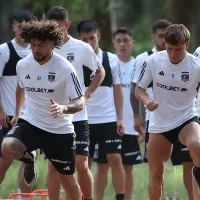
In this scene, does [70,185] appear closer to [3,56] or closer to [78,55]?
[78,55]

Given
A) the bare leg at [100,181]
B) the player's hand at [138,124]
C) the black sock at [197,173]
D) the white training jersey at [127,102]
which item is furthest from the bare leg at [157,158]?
the white training jersey at [127,102]

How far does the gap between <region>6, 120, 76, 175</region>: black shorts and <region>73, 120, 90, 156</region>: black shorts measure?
673 millimetres

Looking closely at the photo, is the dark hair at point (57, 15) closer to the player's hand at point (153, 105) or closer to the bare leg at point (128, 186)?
the player's hand at point (153, 105)

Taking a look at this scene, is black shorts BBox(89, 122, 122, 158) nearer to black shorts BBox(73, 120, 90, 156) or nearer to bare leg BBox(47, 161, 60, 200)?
black shorts BBox(73, 120, 90, 156)

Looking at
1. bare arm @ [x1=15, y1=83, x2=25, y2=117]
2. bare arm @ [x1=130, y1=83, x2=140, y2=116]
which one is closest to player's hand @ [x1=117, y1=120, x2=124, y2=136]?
bare arm @ [x1=130, y1=83, x2=140, y2=116]

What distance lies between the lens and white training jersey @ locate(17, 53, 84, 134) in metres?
10.4

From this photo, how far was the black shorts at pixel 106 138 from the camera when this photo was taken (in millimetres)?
12961

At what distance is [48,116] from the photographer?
34.7 ft

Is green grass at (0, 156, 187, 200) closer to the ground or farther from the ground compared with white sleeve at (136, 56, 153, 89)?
closer to the ground

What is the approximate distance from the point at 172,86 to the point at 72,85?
4.07ft

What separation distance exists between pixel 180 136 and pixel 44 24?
81.8 inches

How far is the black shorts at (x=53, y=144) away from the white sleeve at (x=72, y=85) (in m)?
0.56

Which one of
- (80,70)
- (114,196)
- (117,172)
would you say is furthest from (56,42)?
(114,196)

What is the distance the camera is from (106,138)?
13031 millimetres
